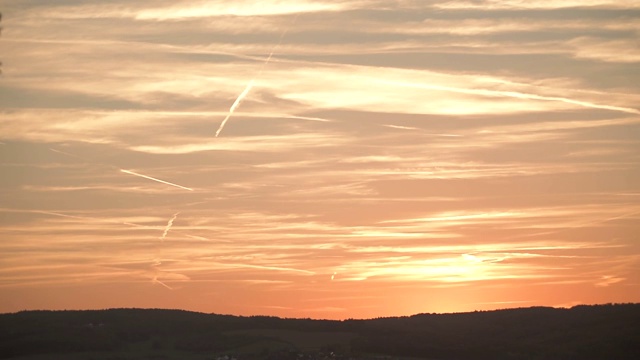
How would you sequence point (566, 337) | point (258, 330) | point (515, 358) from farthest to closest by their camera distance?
1. point (258, 330)
2. point (566, 337)
3. point (515, 358)

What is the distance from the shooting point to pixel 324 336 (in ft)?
499

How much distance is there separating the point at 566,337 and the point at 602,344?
9.76 metres

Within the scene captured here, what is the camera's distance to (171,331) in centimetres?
15862

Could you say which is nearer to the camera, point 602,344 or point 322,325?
point 602,344

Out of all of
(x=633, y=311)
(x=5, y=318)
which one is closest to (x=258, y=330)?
(x=5, y=318)

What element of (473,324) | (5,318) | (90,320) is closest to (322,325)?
(473,324)

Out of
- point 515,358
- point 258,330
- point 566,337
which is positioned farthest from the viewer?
point 258,330

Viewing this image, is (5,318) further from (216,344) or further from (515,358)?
(515,358)

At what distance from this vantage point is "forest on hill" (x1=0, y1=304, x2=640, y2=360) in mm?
137000

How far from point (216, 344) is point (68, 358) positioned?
63.1 ft

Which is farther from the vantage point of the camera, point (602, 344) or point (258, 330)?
point (258, 330)

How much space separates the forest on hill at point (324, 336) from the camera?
137 meters

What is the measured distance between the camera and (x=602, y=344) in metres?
137

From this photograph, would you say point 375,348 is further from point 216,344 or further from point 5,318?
point 5,318
